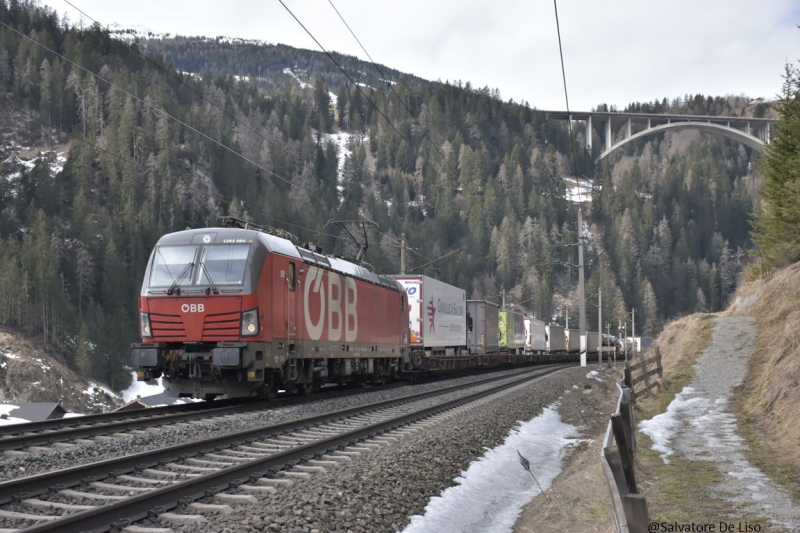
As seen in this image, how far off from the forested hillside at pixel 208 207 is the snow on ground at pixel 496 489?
51859 millimetres

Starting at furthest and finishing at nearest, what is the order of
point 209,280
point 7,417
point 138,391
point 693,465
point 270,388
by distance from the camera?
point 138,391
point 7,417
point 270,388
point 209,280
point 693,465

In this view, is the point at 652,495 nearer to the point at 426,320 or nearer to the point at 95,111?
the point at 426,320

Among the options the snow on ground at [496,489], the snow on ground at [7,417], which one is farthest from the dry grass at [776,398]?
the snow on ground at [7,417]

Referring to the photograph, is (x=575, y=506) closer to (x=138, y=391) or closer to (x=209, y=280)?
(x=209, y=280)

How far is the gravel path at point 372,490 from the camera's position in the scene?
6379 mm

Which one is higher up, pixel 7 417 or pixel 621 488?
pixel 621 488

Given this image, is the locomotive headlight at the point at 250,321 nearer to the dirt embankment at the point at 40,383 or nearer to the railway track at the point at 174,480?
the railway track at the point at 174,480

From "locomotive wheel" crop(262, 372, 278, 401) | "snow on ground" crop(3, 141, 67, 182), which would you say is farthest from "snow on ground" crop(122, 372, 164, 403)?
"locomotive wheel" crop(262, 372, 278, 401)

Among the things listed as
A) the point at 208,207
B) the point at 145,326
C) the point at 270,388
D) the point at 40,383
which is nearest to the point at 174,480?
the point at 145,326

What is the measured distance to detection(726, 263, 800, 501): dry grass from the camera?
9.30 m

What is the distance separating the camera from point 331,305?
62.1 ft

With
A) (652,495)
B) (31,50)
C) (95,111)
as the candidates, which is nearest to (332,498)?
(652,495)

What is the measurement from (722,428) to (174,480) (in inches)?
356

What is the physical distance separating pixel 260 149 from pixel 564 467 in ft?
584
